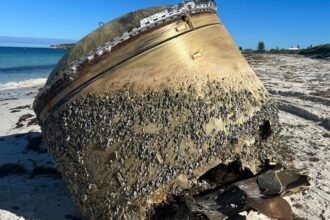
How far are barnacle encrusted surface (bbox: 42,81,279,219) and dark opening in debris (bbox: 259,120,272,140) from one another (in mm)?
577

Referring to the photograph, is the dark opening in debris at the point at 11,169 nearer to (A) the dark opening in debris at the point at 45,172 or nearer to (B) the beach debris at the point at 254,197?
(A) the dark opening in debris at the point at 45,172

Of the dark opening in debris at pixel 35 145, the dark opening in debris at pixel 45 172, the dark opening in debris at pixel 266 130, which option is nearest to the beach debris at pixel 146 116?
the dark opening in debris at pixel 266 130

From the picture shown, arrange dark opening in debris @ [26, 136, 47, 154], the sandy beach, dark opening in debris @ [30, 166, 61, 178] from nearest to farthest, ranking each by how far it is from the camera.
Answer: the sandy beach, dark opening in debris @ [30, 166, 61, 178], dark opening in debris @ [26, 136, 47, 154]

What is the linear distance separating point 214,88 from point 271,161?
113 centimetres

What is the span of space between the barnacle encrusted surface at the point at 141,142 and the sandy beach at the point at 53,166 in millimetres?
1158

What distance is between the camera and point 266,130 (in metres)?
4.75

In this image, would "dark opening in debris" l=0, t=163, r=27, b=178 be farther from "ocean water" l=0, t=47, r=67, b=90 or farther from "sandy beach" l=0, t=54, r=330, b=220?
"ocean water" l=0, t=47, r=67, b=90

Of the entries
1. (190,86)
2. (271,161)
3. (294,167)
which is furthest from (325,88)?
(190,86)

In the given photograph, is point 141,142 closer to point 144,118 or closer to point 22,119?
point 144,118

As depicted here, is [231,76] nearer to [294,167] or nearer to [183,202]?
[183,202]

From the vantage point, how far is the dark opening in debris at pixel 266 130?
4703 millimetres

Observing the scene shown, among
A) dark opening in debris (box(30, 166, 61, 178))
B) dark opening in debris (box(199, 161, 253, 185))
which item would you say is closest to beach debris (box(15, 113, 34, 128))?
dark opening in debris (box(30, 166, 61, 178))

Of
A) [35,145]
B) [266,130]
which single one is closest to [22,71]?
[35,145]

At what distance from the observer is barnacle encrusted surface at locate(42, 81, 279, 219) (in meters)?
3.96
